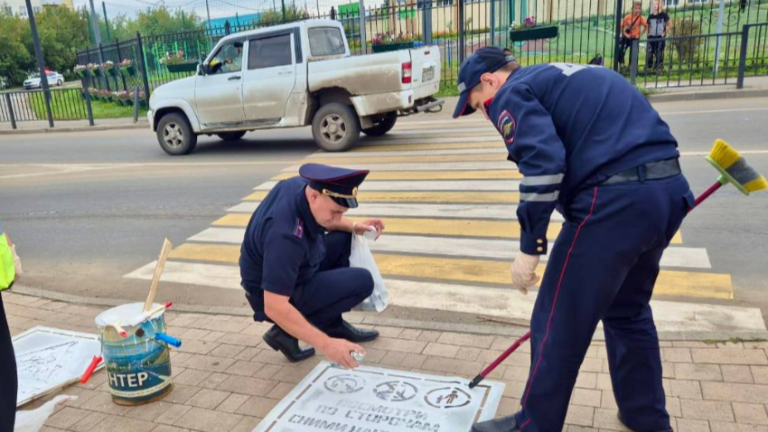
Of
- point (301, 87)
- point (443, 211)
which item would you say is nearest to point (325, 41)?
point (301, 87)

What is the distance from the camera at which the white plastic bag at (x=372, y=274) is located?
3.94 m

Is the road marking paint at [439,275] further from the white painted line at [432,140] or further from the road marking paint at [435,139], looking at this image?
the road marking paint at [435,139]

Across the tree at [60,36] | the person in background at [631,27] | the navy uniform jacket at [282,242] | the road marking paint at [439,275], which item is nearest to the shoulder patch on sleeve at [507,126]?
the navy uniform jacket at [282,242]

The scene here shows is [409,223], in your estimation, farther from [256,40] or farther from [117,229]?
[256,40]

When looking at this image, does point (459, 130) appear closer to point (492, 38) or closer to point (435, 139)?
point (435, 139)

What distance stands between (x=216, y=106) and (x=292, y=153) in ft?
5.53

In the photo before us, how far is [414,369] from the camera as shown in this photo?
11.9ft

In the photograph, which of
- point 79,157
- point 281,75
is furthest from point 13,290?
point 79,157

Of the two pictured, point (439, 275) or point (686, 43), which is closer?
point (439, 275)

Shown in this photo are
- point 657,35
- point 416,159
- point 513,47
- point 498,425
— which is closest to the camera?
point 498,425

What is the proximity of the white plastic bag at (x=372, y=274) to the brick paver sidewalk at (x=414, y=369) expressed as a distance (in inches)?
9.7

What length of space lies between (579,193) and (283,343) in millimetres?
2086

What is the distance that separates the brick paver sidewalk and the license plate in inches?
281

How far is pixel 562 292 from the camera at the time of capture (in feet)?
8.20
